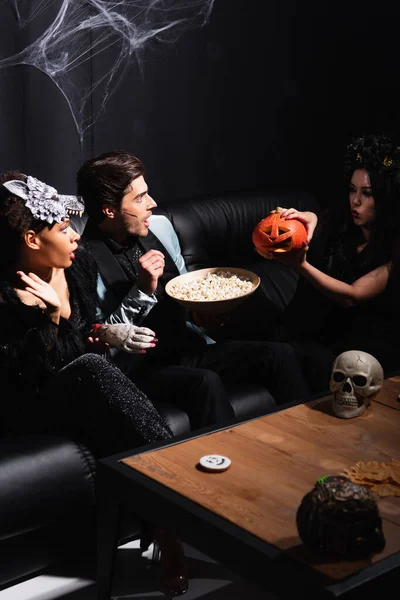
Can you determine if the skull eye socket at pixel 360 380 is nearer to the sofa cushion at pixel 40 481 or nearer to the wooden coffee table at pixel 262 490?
the wooden coffee table at pixel 262 490

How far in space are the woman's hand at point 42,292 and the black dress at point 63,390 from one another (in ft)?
0.10

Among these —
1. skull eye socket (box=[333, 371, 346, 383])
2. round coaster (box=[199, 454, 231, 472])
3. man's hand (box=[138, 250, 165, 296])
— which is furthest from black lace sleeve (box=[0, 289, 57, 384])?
skull eye socket (box=[333, 371, 346, 383])

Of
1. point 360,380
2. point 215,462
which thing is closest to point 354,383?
point 360,380

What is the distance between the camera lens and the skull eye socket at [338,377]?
8.71ft

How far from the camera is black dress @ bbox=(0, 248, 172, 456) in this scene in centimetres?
278

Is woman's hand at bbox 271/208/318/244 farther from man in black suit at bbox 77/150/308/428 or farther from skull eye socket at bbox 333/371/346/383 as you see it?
skull eye socket at bbox 333/371/346/383

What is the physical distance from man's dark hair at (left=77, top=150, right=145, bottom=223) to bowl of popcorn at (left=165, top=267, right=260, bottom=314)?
350mm

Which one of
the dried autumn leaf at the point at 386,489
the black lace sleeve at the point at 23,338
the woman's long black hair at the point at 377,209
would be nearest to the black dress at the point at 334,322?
the woman's long black hair at the point at 377,209

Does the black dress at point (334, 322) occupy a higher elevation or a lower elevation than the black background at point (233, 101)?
lower

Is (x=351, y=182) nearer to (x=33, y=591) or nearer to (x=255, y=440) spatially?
(x=255, y=440)

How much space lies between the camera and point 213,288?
325 centimetres

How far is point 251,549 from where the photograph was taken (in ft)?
6.66

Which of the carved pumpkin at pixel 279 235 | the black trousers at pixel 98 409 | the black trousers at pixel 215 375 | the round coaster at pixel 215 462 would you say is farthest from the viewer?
the carved pumpkin at pixel 279 235

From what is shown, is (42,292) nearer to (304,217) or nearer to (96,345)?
(96,345)
